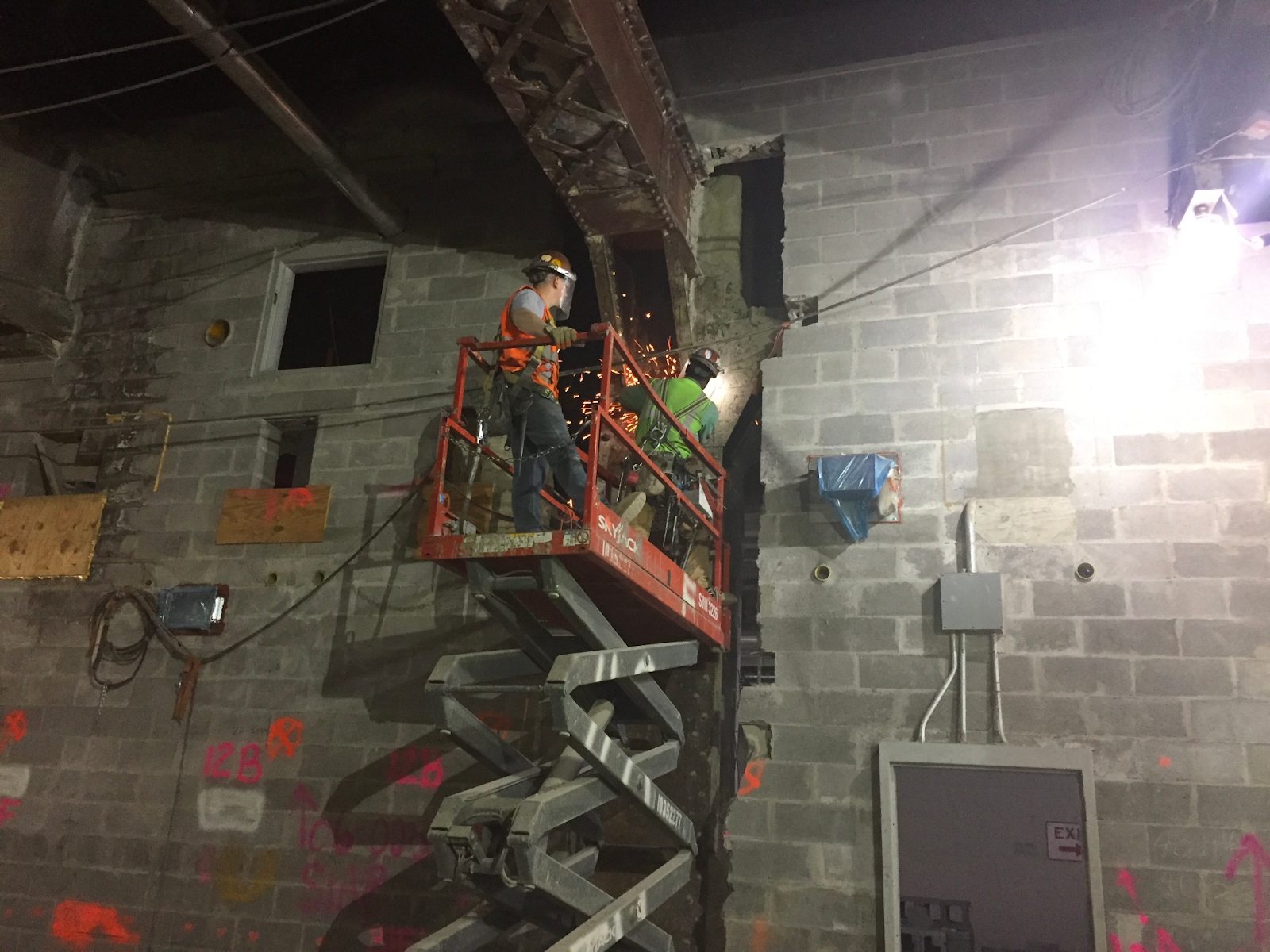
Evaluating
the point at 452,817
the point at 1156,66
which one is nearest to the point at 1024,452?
the point at 1156,66

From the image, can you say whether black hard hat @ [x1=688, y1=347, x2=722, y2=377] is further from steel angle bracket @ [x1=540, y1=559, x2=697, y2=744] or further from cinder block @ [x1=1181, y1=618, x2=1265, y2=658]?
cinder block @ [x1=1181, y1=618, x2=1265, y2=658]

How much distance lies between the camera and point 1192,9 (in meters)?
5.82

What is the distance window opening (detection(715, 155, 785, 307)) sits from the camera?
26.2 ft

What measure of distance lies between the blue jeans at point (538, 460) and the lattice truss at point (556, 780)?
0.34 metres

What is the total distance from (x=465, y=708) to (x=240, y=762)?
284 centimetres

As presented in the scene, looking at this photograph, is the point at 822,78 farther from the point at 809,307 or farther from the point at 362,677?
the point at 362,677

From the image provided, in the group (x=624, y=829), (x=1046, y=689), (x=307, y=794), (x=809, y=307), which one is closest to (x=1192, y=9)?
(x=809, y=307)

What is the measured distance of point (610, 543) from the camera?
4.14m

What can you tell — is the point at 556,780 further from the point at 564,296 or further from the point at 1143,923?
the point at 1143,923

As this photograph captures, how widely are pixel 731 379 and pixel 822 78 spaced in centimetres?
248

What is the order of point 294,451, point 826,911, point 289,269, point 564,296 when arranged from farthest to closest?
1. point 294,451
2. point 289,269
3. point 564,296
4. point 826,911

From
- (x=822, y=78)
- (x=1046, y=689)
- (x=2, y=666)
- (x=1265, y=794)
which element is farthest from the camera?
(x=2, y=666)

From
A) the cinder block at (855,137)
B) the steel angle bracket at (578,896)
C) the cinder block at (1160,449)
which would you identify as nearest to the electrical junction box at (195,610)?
the steel angle bracket at (578,896)

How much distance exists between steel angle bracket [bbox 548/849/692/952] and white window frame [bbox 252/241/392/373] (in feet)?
16.7
